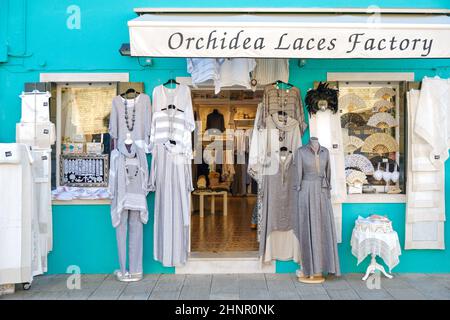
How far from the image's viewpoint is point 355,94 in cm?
704

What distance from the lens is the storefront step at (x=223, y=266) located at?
6785 millimetres

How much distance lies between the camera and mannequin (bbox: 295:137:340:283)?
20.6ft

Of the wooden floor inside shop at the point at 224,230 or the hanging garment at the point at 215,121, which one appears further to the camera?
the hanging garment at the point at 215,121

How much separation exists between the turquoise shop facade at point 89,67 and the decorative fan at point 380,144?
774 mm

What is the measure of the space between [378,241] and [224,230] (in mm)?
3402

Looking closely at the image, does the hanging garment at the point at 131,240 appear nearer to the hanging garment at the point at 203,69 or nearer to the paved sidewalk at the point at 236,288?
the paved sidewalk at the point at 236,288

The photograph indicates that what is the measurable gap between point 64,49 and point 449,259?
5947 mm

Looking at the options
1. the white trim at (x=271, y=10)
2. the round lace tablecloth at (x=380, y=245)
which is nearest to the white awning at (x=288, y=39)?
the white trim at (x=271, y=10)

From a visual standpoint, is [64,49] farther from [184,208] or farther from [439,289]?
[439,289]

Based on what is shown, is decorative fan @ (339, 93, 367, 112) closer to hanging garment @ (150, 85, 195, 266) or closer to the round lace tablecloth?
the round lace tablecloth

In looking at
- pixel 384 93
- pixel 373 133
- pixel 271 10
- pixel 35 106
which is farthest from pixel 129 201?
pixel 384 93

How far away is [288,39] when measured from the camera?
562 centimetres

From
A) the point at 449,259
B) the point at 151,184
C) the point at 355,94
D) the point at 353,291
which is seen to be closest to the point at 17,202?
the point at 151,184

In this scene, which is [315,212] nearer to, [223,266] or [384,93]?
[223,266]
